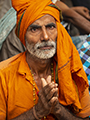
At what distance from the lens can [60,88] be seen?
1.56 meters

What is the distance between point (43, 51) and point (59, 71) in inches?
8.7

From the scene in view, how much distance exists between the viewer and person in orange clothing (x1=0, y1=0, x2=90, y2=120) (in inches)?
57.9

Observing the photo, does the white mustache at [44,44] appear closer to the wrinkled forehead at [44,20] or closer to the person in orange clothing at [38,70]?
the person in orange clothing at [38,70]

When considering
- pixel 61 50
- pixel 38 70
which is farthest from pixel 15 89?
pixel 61 50

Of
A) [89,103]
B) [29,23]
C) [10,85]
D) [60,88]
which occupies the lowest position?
[89,103]

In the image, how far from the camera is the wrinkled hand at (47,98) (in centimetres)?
128

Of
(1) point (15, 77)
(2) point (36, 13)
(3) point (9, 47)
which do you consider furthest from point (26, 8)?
(3) point (9, 47)

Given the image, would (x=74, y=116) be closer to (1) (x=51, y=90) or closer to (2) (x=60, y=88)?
(2) (x=60, y=88)

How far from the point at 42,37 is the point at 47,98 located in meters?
0.48

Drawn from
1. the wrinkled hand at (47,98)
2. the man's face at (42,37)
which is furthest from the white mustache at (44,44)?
the wrinkled hand at (47,98)

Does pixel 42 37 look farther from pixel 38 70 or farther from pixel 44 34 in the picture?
pixel 38 70

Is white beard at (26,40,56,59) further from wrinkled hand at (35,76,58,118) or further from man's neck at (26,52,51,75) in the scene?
wrinkled hand at (35,76,58,118)

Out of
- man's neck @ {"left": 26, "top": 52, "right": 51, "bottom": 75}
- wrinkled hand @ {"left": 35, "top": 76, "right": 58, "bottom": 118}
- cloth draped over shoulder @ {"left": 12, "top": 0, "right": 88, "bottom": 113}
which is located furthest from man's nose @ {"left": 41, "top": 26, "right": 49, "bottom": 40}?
wrinkled hand @ {"left": 35, "top": 76, "right": 58, "bottom": 118}

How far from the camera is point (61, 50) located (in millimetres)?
1539
